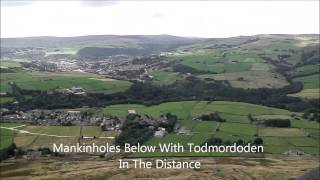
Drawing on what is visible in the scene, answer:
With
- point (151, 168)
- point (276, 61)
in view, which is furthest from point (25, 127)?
point (276, 61)

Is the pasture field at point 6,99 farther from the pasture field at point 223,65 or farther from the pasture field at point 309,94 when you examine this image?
the pasture field at point 223,65

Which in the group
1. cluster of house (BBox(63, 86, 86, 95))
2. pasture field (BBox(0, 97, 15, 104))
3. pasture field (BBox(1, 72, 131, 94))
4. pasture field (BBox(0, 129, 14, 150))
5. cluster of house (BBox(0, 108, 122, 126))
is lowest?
pasture field (BBox(0, 129, 14, 150))

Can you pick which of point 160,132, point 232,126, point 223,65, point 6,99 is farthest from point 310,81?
point 6,99

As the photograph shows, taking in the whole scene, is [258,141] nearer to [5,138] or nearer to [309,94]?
[5,138]

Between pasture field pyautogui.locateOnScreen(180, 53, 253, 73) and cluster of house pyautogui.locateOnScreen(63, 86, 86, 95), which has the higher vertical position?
pasture field pyautogui.locateOnScreen(180, 53, 253, 73)

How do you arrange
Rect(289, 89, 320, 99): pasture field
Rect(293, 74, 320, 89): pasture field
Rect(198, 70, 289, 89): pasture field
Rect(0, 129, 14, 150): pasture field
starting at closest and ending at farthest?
Rect(0, 129, 14, 150): pasture field → Rect(289, 89, 320, 99): pasture field → Rect(293, 74, 320, 89): pasture field → Rect(198, 70, 289, 89): pasture field

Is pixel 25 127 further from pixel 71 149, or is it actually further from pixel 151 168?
pixel 151 168

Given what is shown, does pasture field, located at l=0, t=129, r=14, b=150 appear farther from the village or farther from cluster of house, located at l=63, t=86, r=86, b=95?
cluster of house, located at l=63, t=86, r=86, b=95

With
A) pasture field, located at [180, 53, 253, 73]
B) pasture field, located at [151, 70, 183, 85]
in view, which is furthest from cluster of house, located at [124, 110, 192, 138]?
pasture field, located at [180, 53, 253, 73]

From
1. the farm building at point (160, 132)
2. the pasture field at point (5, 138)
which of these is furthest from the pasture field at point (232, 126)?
the pasture field at point (5, 138)

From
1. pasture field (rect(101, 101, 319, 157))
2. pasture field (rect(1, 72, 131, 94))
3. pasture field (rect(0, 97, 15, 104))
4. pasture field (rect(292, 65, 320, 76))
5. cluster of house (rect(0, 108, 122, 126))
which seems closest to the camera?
pasture field (rect(101, 101, 319, 157))
